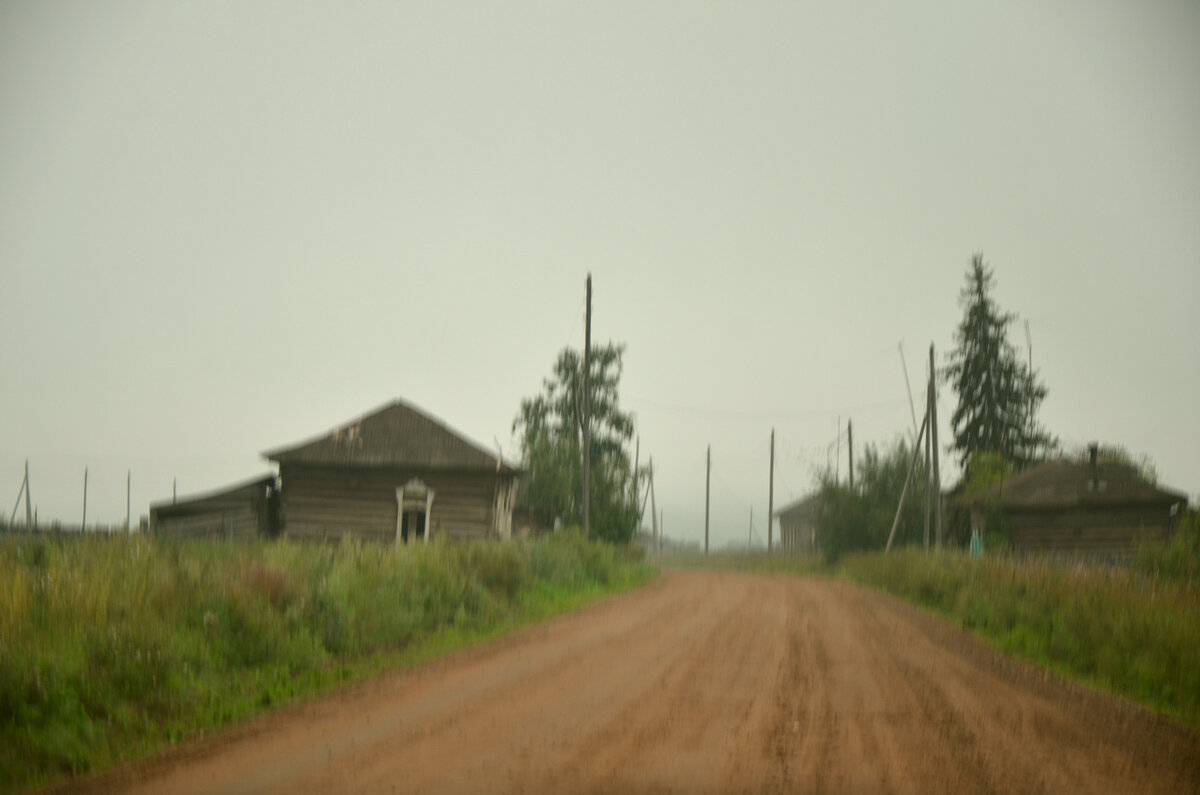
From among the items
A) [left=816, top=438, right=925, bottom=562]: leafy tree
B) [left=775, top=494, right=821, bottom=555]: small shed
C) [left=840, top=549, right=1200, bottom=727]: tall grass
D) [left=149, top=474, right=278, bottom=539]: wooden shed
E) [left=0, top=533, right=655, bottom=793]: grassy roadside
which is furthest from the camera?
[left=775, top=494, right=821, bottom=555]: small shed

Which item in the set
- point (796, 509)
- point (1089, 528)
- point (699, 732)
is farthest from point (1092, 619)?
point (796, 509)

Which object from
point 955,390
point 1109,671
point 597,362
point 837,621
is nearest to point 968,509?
point 955,390

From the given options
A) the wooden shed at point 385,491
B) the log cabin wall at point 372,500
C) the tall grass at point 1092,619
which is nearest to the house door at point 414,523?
the wooden shed at point 385,491

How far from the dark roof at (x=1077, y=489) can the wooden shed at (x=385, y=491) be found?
20.2m

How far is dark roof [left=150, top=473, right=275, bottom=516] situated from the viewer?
1332 inches

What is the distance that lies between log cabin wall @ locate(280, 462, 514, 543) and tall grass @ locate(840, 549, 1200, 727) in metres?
16.1

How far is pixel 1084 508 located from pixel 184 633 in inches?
1394

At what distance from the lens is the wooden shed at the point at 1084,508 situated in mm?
36469

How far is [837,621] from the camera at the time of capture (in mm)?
17531

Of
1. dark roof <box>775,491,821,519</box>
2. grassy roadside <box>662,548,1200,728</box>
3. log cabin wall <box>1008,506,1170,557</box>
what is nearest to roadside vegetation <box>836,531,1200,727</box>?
grassy roadside <box>662,548,1200,728</box>

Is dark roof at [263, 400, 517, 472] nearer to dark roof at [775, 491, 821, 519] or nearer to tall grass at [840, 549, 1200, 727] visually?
tall grass at [840, 549, 1200, 727]

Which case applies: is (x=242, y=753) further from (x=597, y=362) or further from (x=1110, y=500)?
(x=597, y=362)

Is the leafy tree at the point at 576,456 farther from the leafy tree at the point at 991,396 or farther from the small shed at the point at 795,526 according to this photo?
the small shed at the point at 795,526

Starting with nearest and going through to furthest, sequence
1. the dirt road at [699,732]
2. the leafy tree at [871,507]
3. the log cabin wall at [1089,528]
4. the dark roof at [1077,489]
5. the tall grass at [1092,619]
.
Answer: the dirt road at [699,732]
the tall grass at [1092,619]
the dark roof at [1077,489]
the log cabin wall at [1089,528]
the leafy tree at [871,507]
